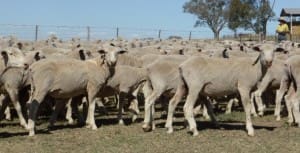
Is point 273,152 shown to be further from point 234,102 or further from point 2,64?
point 234,102

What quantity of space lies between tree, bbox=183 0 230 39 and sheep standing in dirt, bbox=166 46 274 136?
223ft

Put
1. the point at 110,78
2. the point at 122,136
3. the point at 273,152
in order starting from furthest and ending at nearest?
the point at 110,78, the point at 122,136, the point at 273,152

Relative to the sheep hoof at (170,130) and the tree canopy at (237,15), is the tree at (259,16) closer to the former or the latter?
the tree canopy at (237,15)

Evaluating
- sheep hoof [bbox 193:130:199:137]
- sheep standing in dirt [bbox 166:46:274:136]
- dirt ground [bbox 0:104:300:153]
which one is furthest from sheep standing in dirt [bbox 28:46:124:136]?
sheep hoof [bbox 193:130:199:137]

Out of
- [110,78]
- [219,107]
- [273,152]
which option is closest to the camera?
[273,152]

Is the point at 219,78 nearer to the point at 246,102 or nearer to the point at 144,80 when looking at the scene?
the point at 246,102

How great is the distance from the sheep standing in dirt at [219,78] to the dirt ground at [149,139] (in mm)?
472

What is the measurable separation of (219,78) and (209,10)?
73.0m

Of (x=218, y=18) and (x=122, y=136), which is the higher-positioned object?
(x=218, y=18)

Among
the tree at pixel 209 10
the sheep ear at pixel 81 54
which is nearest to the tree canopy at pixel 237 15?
→ the tree at pixel 209 10

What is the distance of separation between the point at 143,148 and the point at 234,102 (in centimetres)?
741

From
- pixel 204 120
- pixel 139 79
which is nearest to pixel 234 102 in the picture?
pixel 204 120

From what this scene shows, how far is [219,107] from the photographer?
17.0 m

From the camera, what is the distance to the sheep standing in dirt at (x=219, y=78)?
11.7 metres
